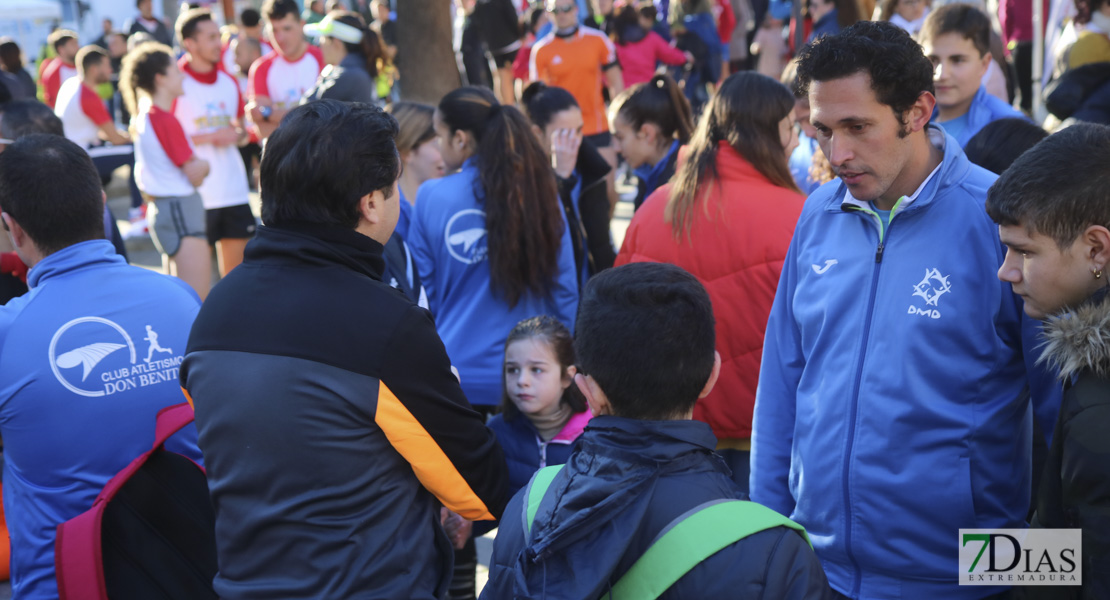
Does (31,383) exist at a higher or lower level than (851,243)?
lower

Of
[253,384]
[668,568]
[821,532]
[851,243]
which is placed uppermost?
[851,243]

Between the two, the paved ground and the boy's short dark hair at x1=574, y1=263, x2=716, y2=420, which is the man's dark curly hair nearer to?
the boy's short dark hair at x1=574, y1=263, x2=716, y2=420

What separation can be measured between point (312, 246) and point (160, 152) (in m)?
4.70

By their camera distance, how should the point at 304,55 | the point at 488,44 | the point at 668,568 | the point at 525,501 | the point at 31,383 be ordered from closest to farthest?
1. the point at 668,568
2. the point at 525,501
3. the point at 31,383
4. the point at 304,55
5. the point at 488,44

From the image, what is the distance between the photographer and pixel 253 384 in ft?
6.18

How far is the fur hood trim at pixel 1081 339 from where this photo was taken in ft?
5.47

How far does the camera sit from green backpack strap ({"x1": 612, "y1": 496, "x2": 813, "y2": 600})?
1537 millimetres

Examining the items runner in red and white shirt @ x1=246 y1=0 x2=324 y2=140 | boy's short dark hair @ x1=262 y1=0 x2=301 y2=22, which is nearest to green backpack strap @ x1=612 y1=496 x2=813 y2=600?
runner in red and white shirt @ x1=246 y1=0 x2=324 y2=140

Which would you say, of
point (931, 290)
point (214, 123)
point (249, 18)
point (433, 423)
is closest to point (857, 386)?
point (931, 290)

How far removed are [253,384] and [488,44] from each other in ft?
32.3

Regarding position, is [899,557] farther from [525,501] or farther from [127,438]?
[127,438]

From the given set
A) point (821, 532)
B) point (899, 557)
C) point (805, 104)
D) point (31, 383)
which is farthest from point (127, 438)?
point (805, 104)

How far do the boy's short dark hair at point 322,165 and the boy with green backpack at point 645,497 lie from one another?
578mm

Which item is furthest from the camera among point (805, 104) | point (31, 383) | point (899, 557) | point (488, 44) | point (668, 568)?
point (488, 44)
